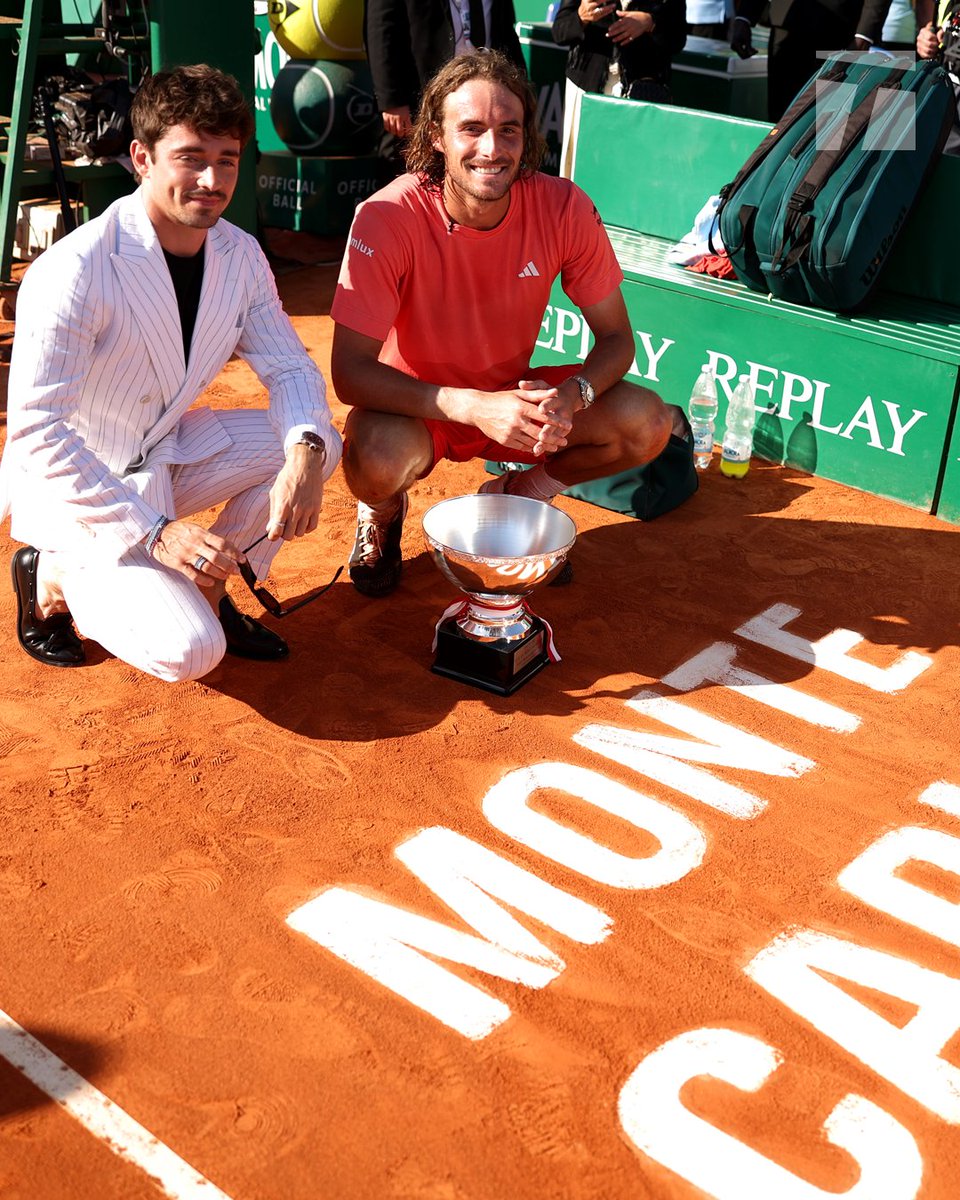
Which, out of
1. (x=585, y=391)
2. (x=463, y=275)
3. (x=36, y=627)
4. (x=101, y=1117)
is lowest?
(x=101, y=1117)

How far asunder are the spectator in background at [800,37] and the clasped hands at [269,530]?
4784mm

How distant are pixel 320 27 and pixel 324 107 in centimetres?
48

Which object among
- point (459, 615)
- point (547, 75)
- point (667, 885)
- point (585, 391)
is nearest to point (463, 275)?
point (585, 391)

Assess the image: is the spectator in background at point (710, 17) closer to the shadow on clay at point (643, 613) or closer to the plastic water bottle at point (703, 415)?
the plastic water bottle at point (703, 415)

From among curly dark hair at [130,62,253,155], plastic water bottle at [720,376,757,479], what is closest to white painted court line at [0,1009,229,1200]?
curly dark hair at [130,62,253,155]

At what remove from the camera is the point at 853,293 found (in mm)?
5344

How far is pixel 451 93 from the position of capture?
428cm

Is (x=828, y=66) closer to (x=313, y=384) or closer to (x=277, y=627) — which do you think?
(x=313, y=384)

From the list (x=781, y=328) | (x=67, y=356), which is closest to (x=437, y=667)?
(x=67, y=356)

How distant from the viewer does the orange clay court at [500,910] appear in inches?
101

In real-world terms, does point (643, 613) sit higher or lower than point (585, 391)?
lower

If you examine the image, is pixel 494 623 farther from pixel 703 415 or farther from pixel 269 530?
pixel 703 415

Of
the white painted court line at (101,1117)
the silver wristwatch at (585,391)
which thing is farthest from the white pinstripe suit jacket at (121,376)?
the white painted court line at (101,1117)

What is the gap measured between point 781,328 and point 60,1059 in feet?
13.5
